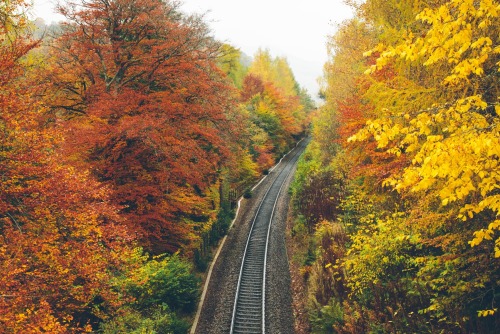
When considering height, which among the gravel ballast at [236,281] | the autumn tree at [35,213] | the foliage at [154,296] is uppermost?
the autumn tree at [35,213]

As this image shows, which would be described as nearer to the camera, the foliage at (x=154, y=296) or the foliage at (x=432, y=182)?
the foliage at (x=432, y=182)

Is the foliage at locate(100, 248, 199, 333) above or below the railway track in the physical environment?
above

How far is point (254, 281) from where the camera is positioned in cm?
1709

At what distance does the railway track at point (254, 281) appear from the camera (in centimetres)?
1388

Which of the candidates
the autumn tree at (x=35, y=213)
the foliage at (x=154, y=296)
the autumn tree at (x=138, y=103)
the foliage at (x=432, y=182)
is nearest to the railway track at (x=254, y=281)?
the foliage at (x=154, y=296)

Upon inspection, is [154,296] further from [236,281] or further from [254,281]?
[254,281]

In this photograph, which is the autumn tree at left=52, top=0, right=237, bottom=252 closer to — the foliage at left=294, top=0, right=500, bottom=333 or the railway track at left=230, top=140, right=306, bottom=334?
the railway track at left=230, top=140, right=306, bottom=334

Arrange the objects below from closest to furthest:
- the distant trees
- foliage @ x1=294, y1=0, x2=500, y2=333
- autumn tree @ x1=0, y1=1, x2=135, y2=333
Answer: foliage @ x1=294, y1=0, x2=500, y2=333
autumn tree @ x1=0, y1=1, x2=135, y2=333
the distant trees

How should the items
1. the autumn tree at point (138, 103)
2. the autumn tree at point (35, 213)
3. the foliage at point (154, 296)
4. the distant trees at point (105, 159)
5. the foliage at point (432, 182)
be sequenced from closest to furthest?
1. the foliage at point (432, 182)
2. the autumn tree at point (35, 213)
3. the distant trees at point (105, 159)
4. the foliage at point (154, 296)
5. the autumn tree at point (138, 103)

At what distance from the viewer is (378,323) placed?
8648 millimetres

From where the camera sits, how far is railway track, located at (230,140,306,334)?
13.9 m

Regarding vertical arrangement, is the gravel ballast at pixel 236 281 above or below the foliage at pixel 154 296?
below

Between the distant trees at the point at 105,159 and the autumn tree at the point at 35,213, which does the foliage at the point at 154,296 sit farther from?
the autumn tree at the point at 35,213

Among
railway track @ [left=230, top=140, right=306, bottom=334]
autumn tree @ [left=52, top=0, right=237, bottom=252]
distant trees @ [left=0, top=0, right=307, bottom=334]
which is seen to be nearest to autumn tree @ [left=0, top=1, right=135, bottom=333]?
distant trees @ [left=0, top=0, right=307, bottom=334]
